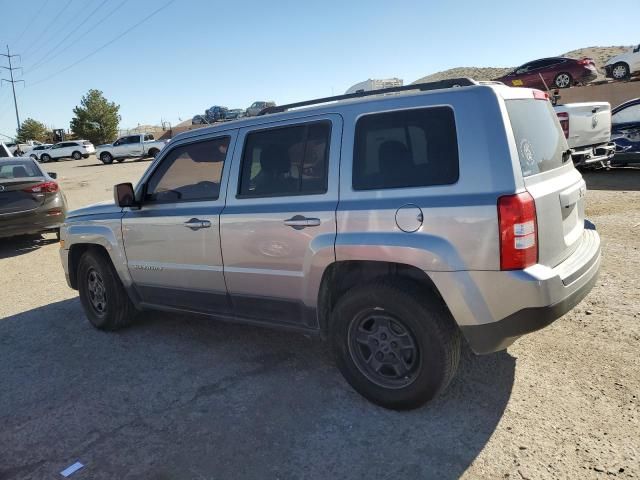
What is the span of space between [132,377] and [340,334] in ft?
5.84

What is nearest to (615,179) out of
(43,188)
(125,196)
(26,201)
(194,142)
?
(194,142)

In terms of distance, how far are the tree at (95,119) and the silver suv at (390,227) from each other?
63.9 metres

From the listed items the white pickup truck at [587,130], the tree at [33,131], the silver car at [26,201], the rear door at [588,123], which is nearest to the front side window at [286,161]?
the silver car at [26,201]

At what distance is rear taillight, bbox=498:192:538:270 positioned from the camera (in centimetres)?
275

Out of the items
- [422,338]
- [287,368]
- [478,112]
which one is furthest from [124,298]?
[478,112]

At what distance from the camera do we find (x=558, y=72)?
2278 cm

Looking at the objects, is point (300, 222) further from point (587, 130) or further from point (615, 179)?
point (615, 179)

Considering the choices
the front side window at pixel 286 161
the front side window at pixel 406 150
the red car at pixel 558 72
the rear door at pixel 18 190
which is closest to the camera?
the front side window at pixel 406 150

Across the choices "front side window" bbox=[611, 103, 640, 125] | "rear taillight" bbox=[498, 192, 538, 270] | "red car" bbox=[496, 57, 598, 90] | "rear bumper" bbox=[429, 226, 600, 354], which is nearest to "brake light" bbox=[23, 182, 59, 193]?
"rear bumper" bbox=[429, 226, 600, 354]

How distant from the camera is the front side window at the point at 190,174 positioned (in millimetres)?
4133

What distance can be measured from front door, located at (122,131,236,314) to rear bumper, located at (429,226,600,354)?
188cm

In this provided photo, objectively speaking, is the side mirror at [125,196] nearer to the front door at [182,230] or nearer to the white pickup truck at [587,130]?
the front door at [182,230]

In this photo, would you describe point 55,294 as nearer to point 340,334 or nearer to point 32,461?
point 32,461

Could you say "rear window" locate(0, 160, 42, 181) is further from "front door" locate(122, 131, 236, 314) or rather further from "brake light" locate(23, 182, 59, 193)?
"front door" locate(122, 131, 236, 314)
